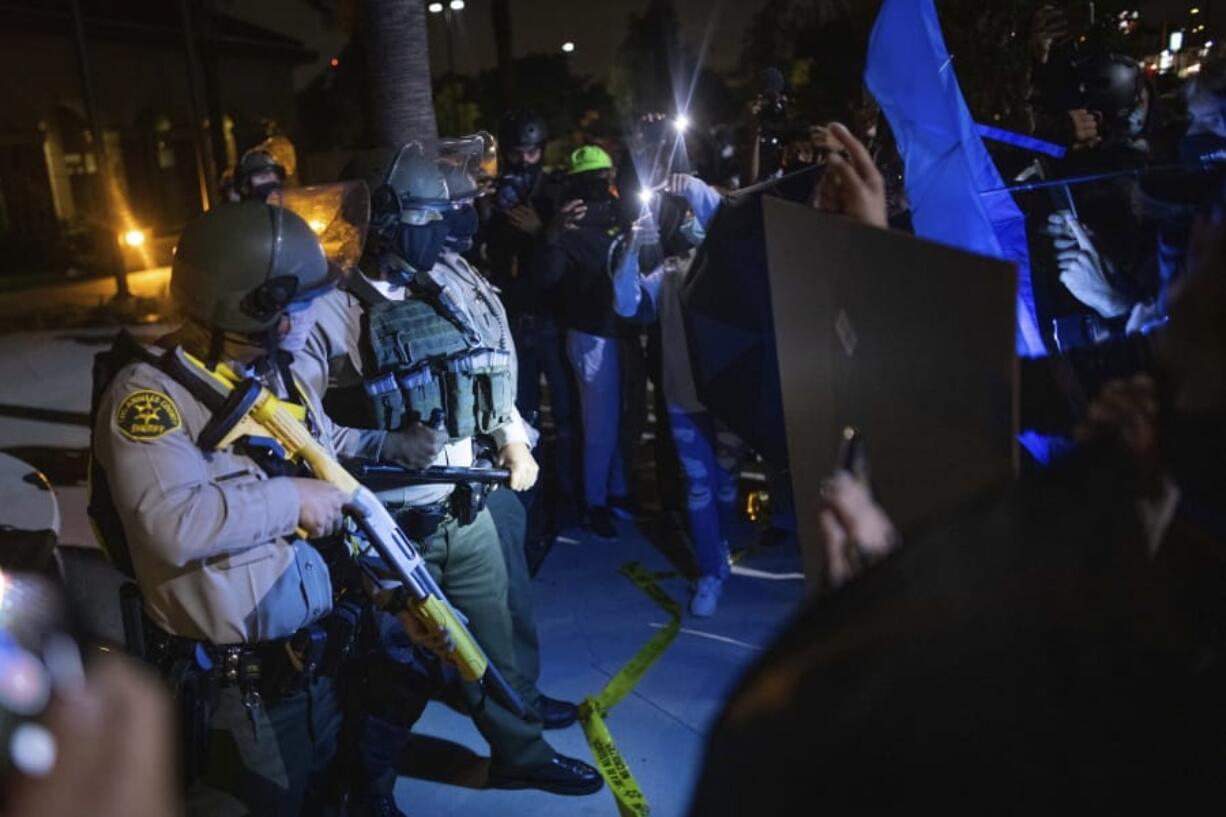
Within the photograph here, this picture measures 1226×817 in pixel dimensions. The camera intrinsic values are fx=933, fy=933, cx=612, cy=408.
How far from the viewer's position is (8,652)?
93 centimetres

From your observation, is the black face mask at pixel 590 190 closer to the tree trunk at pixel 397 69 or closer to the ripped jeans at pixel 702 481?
the tree trunk at pixel 397 69

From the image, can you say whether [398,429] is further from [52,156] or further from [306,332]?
[52,156]

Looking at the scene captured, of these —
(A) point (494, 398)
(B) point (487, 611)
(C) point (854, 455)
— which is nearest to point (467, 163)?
(A) point (494, 398)

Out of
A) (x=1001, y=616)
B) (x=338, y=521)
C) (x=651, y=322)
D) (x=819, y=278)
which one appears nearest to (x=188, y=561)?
(x=338, y=521)

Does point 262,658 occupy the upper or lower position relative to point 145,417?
lower

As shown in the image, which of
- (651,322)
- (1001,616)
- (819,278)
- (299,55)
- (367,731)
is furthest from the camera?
(299,55)

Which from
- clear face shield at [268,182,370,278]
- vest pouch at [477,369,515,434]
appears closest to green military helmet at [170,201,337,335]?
clear face shield at [268,182,370,278]

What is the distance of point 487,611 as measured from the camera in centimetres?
306

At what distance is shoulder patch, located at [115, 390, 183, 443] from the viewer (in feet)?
6.58

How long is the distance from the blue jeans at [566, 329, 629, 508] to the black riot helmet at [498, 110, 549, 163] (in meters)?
1.44

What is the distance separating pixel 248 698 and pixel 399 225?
1.49 meters

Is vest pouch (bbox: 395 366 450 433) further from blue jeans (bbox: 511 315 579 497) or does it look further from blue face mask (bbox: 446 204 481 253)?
blue jeans (bbox: 511 315 579 497)

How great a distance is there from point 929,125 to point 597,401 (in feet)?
11.4

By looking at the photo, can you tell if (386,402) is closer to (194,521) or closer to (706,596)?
(194,521)
